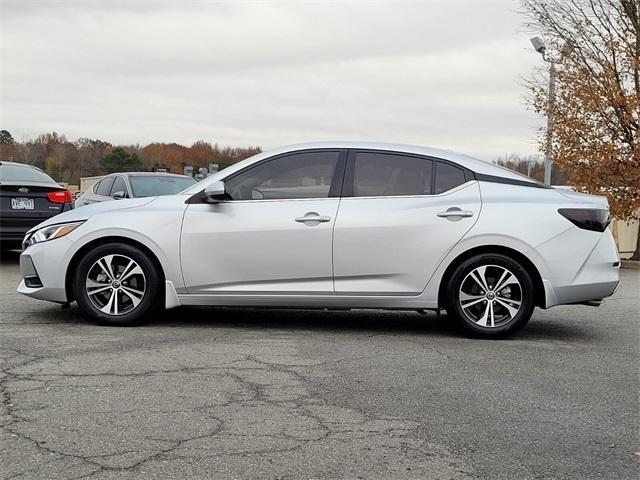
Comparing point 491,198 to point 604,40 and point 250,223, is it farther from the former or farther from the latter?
point 604,40

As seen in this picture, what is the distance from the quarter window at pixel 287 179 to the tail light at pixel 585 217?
2.02 meters

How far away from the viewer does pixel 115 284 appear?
683 cm

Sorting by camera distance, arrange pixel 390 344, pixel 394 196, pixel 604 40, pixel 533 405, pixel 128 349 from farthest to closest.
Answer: pixel 604 40 < pixel 394 196 < pixel 390 344 < pixel 128 349 < pixel 533 405

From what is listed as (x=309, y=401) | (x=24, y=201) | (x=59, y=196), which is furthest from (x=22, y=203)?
(x=309, y=401)

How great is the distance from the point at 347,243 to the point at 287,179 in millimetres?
796

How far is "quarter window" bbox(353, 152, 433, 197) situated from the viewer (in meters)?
6.77

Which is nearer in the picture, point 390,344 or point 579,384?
point 579,384

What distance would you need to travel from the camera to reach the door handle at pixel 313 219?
261 inches

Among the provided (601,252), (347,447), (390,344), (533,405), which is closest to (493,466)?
(347,447)

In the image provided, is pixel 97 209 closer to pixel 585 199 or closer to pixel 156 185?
pixel 585 199

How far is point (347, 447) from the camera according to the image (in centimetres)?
371

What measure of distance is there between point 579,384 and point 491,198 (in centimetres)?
202

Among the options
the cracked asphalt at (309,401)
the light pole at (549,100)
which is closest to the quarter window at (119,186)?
the cracked asphalt at (309,401)

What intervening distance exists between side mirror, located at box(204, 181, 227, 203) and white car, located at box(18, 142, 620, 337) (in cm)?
1
